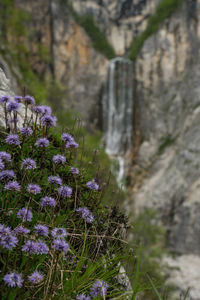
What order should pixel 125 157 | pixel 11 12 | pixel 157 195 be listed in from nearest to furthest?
pixel 157 195 → pixel 11 12 → pixel 125 157

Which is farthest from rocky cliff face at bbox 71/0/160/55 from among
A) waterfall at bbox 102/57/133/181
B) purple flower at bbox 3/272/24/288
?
purple flower at bbox 3/272/24/288

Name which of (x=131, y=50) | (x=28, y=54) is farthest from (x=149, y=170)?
(x=28, y=54)

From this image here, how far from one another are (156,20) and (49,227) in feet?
116

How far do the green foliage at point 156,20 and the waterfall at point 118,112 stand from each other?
12.0 feet

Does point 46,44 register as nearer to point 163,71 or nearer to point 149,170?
point 163,71

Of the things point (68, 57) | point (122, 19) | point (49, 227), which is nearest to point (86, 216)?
point (49, 227)

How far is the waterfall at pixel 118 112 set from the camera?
1164 inches

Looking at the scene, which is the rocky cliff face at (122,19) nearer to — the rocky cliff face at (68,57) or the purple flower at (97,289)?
the rocky cliff face at (68,57)

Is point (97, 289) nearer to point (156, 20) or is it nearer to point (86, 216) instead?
point (86, 216)

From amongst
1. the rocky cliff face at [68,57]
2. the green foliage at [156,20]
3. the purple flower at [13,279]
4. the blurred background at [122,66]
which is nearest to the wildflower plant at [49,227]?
the purple flower at [13,279]

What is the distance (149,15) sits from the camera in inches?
1304

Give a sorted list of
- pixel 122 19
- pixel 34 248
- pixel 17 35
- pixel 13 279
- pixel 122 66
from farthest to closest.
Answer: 1. pixel 122 19
2. pixel 122 66
3. pixel 17 35
4. pixel 34 248
5. pixel 13 279

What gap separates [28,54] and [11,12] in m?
4.36

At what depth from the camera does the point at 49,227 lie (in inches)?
65.8
